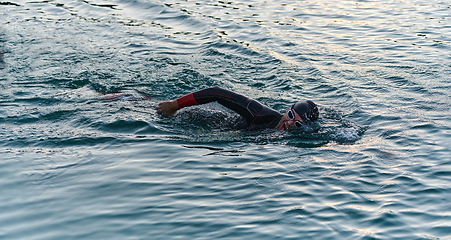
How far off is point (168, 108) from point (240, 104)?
1.16 meters

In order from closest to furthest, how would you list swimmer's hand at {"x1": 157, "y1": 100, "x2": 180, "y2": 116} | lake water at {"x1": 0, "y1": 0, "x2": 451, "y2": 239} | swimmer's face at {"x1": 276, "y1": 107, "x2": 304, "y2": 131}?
lake water at {"x1": 0, "y1": 0, "x2": 451, "y2": 239} → swimmer's face at {"x1": 276, "y1": 107, "x2": 304, "y2": 131} → swimmer's hand at {"x1": 157, "y1": 100, "x2": 180, "y2": 116}

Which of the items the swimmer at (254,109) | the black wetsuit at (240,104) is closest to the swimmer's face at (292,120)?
the swimmer at (254,109)

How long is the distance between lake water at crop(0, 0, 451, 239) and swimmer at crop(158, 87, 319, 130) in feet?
0.60

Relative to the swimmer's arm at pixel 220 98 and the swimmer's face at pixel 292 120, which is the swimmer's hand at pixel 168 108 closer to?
the swimmer's arm at pixel 220 98

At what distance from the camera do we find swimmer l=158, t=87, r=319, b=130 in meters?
5.72

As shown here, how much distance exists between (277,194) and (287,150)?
4.03 ft

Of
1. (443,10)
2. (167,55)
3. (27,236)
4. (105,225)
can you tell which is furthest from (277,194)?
(443,10)

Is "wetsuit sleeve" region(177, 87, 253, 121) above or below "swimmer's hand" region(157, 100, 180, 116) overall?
above

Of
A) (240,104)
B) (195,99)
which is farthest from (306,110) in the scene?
(195,99)

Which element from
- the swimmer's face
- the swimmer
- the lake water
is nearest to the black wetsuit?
the swimmer

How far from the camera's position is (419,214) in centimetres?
400

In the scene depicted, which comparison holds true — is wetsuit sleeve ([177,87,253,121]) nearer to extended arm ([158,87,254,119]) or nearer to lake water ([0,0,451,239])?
extended arm ([158,87,254,119])

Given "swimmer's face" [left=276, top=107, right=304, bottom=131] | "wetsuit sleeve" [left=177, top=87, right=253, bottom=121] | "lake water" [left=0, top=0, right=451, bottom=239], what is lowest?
"lake water" [left=0, top=0, right=451, bottom=239]

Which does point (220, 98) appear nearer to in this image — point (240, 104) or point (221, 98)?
point (221, 98)
